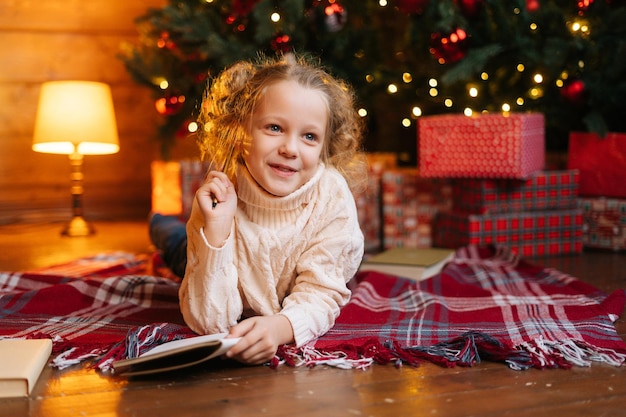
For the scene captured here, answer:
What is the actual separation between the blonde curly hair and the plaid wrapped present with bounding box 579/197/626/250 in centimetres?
109

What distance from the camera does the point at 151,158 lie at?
9.98ft

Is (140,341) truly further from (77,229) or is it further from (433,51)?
(77,229)

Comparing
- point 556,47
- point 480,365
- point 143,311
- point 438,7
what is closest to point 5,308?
point 143,311

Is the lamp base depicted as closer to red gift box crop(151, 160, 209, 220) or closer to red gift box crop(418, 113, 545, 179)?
red gift box crop(151, 160, 209, 220)

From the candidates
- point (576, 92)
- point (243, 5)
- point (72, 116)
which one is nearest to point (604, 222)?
point (576, 92)

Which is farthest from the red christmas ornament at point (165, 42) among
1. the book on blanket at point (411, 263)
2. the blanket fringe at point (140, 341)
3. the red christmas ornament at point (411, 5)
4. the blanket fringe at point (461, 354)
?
the blanket fringe at point (461, 354)

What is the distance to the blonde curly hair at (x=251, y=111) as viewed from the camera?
1.22m

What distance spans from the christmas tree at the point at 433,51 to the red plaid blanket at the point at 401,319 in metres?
0.65

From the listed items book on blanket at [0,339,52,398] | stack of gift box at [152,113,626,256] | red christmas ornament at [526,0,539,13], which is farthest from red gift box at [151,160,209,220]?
book on blanket at [0,339,52,398]

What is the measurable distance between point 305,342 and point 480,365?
0.84 ft

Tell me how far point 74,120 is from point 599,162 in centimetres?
160

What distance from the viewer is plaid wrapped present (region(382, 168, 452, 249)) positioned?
2.25m

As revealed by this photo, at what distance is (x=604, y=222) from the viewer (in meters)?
2.18

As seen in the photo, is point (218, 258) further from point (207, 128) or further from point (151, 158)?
point (151, 158)
